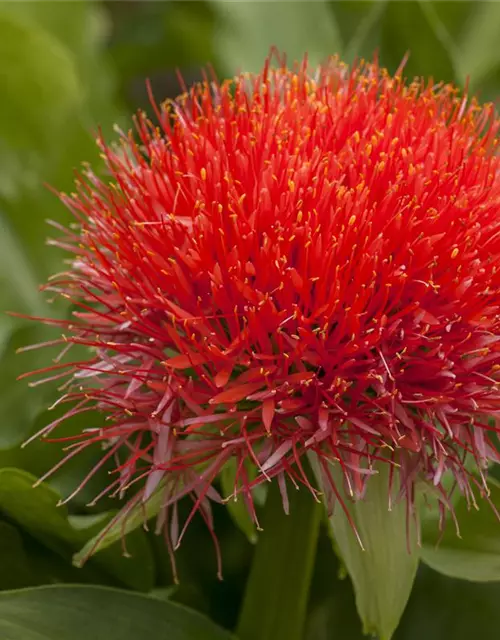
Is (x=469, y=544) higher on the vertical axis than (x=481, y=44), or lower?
lower

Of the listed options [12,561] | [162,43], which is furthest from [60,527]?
[162,43]

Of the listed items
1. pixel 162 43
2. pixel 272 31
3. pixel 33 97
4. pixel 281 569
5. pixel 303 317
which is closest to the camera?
pixel 303 317

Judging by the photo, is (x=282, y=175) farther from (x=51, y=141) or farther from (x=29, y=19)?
(x=29, y=19)

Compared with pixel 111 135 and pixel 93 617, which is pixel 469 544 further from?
pixel 111 135

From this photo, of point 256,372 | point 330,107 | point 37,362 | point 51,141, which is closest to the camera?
point 256,372

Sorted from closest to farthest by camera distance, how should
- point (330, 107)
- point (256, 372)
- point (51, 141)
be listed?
point (256, 372)
point (330, 107)
point (51, 141)

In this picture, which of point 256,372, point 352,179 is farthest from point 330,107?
point 256,372
